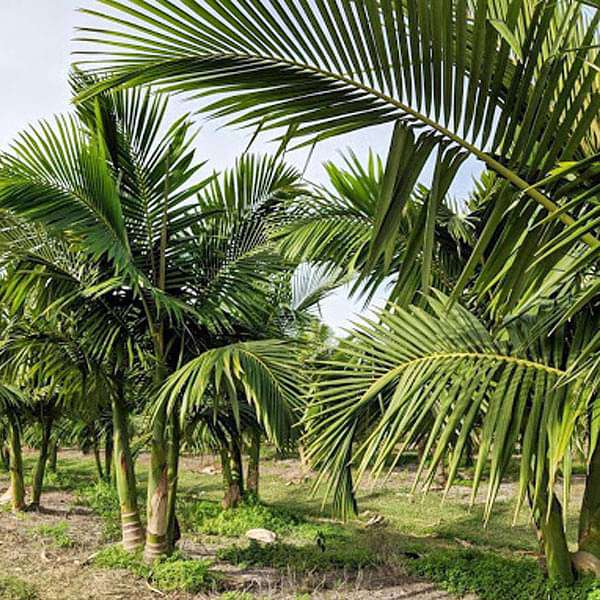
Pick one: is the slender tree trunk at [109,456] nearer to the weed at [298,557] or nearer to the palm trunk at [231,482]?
the palm trunk at [231,482]

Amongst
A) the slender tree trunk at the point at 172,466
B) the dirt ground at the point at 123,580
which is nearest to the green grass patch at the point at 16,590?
the dirt ground at the point at 123,580

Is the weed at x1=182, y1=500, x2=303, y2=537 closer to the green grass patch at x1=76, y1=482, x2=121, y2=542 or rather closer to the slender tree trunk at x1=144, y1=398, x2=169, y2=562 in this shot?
the green grass patch at x1=76, y1=482, x2=121, y2=542

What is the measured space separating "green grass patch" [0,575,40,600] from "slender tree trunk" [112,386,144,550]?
713 millimetres

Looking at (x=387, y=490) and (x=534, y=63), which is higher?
Answer: (x=534, y=63)

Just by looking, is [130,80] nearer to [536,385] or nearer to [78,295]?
[536,385]

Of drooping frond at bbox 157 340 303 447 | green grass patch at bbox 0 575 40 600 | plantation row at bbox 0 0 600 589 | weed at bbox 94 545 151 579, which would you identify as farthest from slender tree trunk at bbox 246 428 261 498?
drooping frond at bbox 157 340 303 447

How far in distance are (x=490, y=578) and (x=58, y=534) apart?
13.3ft

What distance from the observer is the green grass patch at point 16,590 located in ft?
12.6

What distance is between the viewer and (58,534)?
5855 mm

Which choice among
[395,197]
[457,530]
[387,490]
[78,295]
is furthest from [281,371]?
[387,490]

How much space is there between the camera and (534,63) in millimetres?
1079

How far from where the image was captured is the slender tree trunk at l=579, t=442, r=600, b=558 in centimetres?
269

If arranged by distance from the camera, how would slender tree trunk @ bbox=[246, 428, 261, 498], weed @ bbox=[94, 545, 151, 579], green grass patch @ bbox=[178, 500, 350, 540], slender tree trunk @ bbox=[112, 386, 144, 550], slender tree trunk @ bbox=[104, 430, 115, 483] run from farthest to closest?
slender tree trunk @ bbox=[104, 430, 115, 483] < slender tree trunk @ bbox=[246, 428, 261, 498] < green grass patch @ bbox=[178, 500, 350, 540] < slender tree trunk @ bbox=[112, 386, 144, 550] < weed @ bbox=[94, 545, 151, 579]

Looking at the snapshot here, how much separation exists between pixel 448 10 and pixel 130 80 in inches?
22.4
